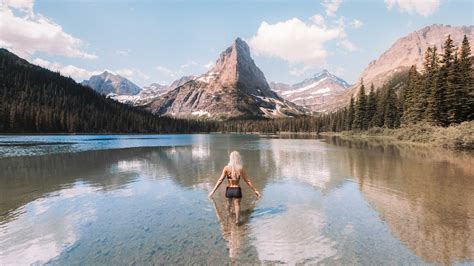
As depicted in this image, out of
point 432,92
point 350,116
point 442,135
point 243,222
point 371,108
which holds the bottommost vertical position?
point 243,222

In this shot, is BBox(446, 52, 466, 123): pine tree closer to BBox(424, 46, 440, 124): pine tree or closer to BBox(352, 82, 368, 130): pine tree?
BBox(424, 46, 440, 124): pine tree

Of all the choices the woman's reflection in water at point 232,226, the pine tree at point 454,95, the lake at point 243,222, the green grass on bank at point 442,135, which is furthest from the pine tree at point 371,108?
the woman's reflection in water at point 232,226

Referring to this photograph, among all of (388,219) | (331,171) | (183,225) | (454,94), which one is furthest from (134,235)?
(454,94)

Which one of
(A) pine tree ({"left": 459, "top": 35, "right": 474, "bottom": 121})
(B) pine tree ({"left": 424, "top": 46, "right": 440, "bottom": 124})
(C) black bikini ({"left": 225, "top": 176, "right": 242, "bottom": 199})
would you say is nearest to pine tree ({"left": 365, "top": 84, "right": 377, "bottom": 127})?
(B) pine tree ({"left": 424, "top": 46, "right": 440, "bottom": 124})

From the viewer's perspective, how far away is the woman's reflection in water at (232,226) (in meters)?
10.9

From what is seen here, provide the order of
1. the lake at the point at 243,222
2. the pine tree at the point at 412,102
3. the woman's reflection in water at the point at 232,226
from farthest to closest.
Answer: the pine tree at the point at 412,102
the woman's reflection in water at the point at 232,226
the lake at the point at 243,222

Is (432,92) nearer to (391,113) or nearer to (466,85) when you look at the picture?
(466,85)

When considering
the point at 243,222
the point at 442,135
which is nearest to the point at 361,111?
the point at 442,135

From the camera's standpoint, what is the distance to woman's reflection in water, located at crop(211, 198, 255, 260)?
10.9 meters

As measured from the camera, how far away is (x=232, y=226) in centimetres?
1303

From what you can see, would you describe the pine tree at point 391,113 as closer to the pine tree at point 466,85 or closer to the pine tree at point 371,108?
the pine tree at point 371,108

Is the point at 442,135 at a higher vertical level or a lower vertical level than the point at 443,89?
lower

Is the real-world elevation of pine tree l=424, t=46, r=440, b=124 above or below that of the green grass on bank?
above

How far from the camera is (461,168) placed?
30812mm
